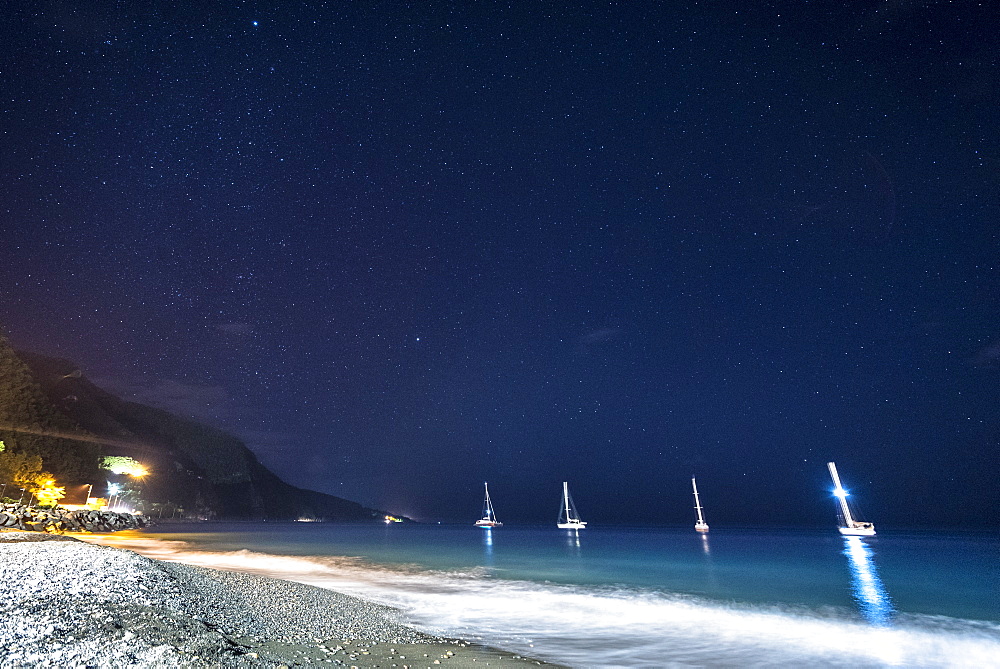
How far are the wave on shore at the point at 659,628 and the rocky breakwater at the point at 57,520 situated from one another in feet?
89.9

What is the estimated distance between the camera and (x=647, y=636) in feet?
44.3

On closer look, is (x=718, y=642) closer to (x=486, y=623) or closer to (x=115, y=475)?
(x=486, y=623)

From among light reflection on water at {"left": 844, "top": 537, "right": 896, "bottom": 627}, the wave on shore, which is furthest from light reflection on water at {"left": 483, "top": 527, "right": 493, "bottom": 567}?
light reflection on water at {"left": 844, "top": 537, "right": 896, "bottom": 627}

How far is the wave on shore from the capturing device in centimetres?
1167

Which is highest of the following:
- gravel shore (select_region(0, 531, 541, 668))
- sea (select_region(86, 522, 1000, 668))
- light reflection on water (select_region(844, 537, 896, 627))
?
gravel shore (select_region(0, 531, 541, 668))

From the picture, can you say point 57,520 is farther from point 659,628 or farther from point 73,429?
point 659,628

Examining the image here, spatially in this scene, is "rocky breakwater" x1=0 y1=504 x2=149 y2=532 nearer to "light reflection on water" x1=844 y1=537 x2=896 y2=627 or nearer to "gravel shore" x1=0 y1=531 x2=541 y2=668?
"gravel shore" x1=0 y1=531 x2=541 y2=668

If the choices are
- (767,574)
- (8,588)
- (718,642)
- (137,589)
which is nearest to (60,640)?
(8,588)

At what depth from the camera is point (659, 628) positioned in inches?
585

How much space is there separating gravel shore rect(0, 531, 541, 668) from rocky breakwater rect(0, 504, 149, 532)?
29496 millimetres

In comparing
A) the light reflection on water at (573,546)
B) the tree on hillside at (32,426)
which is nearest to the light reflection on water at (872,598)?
the light reflection on water at (573,546)

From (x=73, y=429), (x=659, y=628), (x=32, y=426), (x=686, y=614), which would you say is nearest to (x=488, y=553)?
(x=686, y=614)

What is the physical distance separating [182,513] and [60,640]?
215049 mm

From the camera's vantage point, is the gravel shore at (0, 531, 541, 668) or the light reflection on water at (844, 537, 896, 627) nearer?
the gravel shore at (0, 531, 541, 668)
